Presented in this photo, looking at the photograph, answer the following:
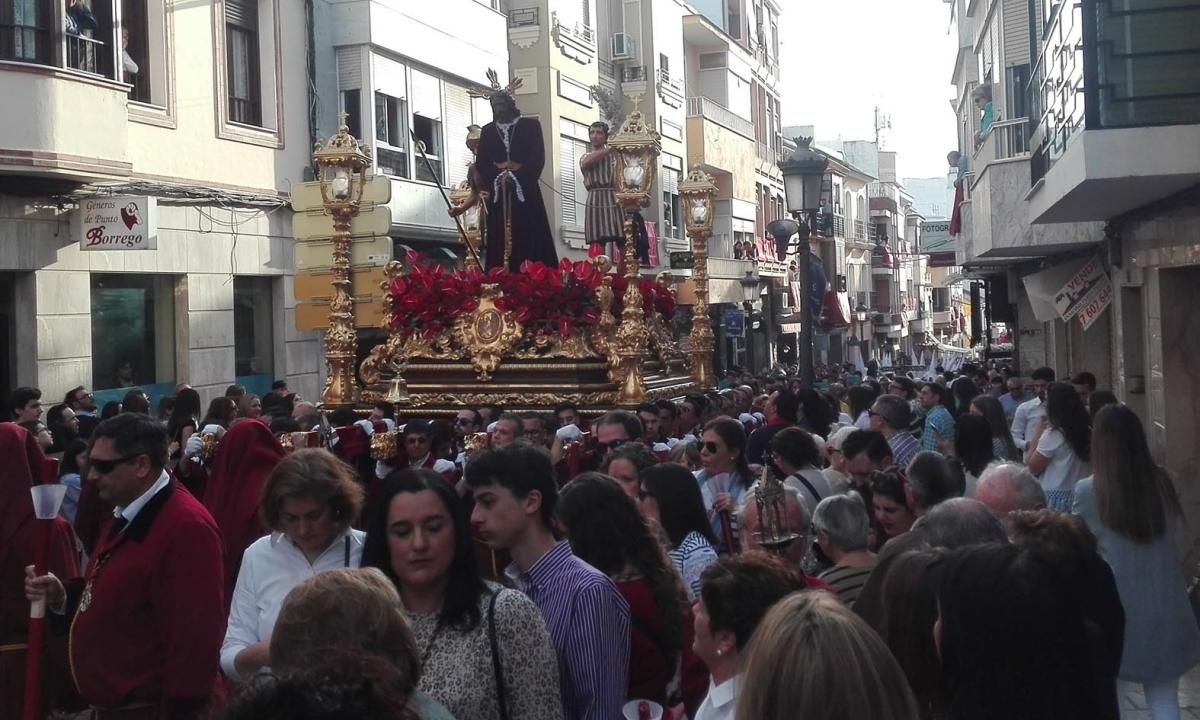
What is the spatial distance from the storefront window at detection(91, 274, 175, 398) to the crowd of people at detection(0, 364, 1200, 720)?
8849mm

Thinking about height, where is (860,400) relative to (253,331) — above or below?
below

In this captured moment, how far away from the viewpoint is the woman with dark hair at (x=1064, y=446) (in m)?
7.96

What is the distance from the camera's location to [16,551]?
5645 mm

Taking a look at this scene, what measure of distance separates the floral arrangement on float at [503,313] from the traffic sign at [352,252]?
0.18 metres

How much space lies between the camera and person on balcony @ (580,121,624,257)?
12.2 metres

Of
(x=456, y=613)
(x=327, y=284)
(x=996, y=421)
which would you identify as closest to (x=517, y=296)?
(x=327, y=284)

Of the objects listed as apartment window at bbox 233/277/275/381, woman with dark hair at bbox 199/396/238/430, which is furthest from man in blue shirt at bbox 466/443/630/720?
apartment window at bbox 233/277/275/381

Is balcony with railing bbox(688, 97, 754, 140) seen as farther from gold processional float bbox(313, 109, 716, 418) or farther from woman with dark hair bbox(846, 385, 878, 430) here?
gold processional float bbox(313, 109, 716, 418)

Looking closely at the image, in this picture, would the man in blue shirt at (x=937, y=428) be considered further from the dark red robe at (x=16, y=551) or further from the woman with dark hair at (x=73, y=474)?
the dark red robe at (x=16, y=551)

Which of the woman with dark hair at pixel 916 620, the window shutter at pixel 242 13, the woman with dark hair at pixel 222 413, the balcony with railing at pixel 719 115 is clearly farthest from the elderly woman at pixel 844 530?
the balcony with railing at pixel 719 115

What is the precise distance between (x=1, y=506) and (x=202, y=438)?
1.94 metres

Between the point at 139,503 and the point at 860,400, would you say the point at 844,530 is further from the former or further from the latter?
the point at 860,400

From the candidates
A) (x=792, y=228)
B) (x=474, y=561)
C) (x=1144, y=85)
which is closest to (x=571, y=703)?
(x=474, y=561)

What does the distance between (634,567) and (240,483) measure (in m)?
2.10
